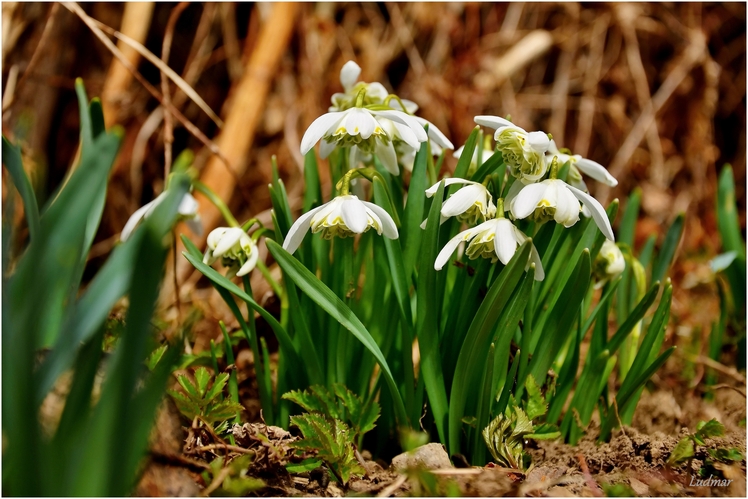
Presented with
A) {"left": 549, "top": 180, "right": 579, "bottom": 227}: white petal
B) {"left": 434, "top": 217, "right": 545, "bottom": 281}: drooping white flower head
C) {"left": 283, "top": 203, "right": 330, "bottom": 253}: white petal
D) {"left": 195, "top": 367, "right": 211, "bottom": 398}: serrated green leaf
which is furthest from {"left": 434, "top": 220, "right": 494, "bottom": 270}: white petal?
{"left": 195, "top": 367, "right": 211, "bottom": 398}: serrated green leaf

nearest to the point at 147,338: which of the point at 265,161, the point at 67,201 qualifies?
the point at 67,201

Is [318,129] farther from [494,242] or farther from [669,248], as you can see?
[669,248]

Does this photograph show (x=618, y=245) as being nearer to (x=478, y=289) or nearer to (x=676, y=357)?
(x=478, y=289)

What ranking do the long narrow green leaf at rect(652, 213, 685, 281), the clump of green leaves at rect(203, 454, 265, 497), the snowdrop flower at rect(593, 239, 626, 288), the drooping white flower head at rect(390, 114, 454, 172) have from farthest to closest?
the long narrow green leaf at rect(652, 213, 685, 281) < the snowdrop flower at rect(593, 239, 626, 288) < the drooping white flower head at rect(390, 114, 454, 172) < the clump of green leaves at rect(203, 454, 265, 497)

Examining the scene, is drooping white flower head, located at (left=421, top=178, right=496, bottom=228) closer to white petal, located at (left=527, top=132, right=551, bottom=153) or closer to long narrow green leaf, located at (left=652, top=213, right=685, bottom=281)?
white petal, located at (left=527, top=132, right=551, bottom=153)

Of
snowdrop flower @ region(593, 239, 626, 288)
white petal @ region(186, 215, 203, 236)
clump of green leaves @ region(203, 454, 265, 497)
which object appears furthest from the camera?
white petal @ region(186, 215, 203, 236)

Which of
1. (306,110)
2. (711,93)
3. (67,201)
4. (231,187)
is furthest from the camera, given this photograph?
(711,93)

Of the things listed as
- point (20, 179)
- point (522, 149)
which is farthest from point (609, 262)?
point (20, 179)
